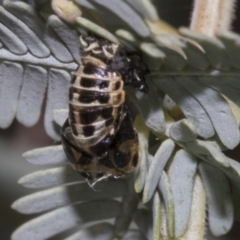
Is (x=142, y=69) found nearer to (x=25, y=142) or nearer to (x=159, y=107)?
(x=159, y=107)

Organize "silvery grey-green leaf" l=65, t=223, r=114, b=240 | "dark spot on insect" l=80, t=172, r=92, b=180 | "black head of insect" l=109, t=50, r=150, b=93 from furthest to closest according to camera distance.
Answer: "silvery grey-green leaf" l=65, t=223, r=114, b=240
"dark spot on insect" l=80, t=172, r=92, b=180
"black head of insect" l=109, t=50, r=150, b=93

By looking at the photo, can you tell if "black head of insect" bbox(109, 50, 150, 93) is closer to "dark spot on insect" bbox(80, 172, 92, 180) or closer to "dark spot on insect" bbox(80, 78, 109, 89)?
"dark spot on insect" bbox(80, 78, 109, 89)

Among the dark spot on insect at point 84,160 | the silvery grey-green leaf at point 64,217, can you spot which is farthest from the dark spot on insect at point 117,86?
the silvery grey-green leaf at point 64,217

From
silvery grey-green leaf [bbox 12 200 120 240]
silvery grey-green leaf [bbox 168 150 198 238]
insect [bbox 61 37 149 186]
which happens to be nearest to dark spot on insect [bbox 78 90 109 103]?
insect [bbox 61 37 149 186]

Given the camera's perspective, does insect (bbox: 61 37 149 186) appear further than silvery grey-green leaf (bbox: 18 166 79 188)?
No

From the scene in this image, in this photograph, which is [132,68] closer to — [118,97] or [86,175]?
[118,97]
